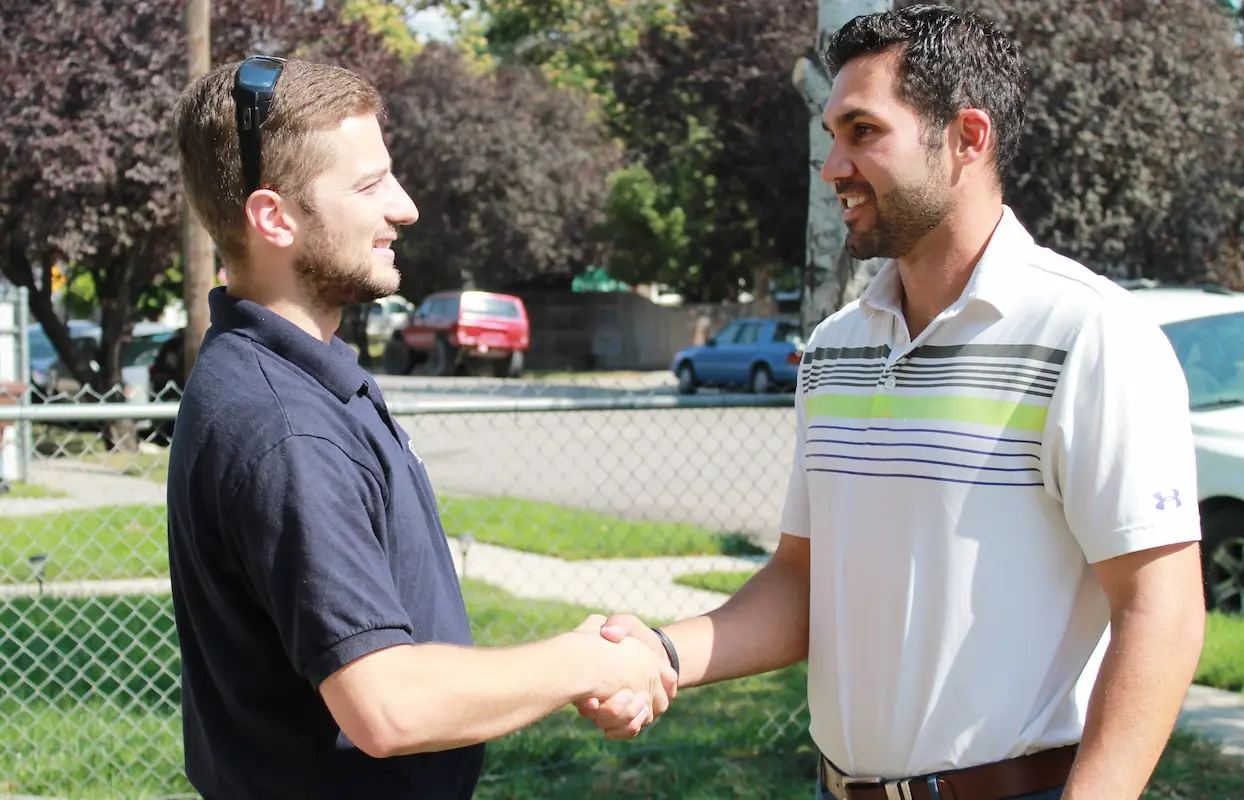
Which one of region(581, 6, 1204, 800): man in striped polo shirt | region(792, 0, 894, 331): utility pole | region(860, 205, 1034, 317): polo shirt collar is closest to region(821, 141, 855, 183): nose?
region(581, 6, 1204, 800): man in striped polo shirt

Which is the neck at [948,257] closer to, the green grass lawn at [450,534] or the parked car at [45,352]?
the green grass lawn at [450,534]

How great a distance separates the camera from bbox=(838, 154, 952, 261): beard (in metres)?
2.38

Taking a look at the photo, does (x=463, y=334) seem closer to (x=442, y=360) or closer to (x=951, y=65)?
(x=442, y=360)

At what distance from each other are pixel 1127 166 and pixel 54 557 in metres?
21.4

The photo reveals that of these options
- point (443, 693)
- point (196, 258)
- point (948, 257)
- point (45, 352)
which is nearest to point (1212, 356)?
point (948, 257)

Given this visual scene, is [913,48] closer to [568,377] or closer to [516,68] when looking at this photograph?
[568,377]

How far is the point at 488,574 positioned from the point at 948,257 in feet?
22.0

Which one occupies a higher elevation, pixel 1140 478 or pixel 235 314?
pixel 235 314

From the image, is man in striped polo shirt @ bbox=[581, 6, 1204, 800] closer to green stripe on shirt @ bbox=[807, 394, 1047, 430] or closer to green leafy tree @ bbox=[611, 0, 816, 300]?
green stripe on shirt @ bbox=[807, 394, 1047, 430]

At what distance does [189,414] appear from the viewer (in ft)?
6.80

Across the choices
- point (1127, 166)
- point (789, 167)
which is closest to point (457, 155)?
point (789, 167)

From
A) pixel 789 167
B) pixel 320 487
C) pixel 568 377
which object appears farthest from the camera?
pixel 568 377

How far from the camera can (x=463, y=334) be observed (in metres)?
33.1

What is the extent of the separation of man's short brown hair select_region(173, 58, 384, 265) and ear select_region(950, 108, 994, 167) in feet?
3.44
